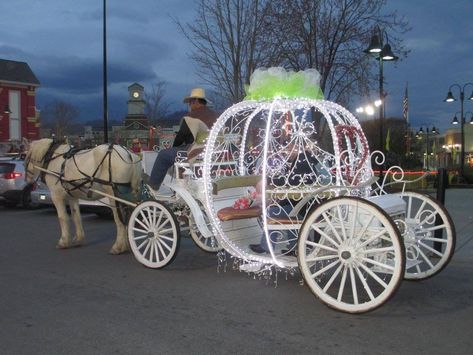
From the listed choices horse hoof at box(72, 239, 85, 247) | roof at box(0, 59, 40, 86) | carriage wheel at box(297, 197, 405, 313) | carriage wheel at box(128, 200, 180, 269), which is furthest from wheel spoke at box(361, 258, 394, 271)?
roof at box(0, 59, 40, 86)

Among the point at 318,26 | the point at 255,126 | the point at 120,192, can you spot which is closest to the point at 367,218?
the point at 120,192

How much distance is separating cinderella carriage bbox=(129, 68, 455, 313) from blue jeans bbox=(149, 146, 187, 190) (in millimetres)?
361

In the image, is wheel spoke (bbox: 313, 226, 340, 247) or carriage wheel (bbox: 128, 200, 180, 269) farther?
carriage wheel (bbox: 128, 200, 180, 269)

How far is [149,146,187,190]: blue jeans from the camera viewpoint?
25.4 ft

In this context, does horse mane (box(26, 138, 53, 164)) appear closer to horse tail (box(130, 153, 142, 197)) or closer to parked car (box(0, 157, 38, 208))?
horse tail (box(130, 153, 142, 197))

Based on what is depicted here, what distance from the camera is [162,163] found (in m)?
7.82

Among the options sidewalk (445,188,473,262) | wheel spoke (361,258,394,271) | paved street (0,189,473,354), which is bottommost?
paved street (0,189,473,354)

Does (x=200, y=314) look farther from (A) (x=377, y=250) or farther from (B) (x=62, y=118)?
(B) (x=62, y=118)

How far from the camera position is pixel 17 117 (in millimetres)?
42656

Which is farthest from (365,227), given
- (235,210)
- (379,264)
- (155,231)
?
(155,231)

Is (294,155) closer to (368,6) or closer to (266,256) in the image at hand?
(266,256)

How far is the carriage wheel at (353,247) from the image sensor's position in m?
4.85

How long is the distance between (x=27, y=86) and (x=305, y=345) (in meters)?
43.7

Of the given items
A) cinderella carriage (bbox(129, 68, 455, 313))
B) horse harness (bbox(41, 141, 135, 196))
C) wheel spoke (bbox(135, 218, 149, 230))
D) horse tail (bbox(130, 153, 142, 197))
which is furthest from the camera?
horse tail (bbox(130, 153, 142, 197))
